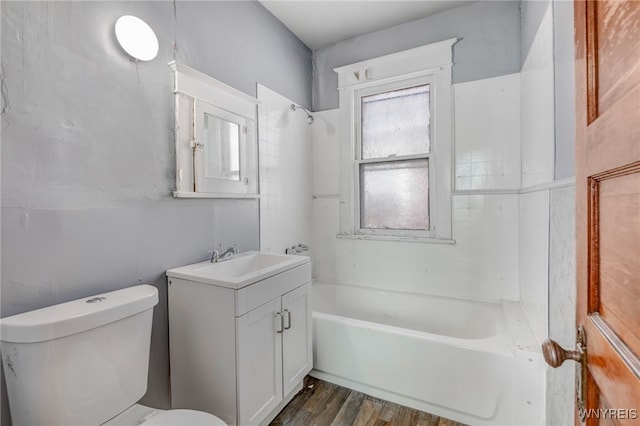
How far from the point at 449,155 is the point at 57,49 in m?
2.38

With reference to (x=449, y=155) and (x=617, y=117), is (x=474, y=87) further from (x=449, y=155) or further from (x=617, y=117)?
(x=617, y=117)

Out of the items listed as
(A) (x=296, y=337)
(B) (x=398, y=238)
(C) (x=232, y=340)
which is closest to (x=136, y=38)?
(C) (x=232, y=340)

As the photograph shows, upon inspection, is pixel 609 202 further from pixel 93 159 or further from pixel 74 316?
pixel 93 159

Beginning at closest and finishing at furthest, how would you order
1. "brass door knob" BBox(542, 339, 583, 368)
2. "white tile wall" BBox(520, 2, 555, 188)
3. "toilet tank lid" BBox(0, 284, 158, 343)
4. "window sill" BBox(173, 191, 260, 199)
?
1. "brass door knob" BBox(542, 339, 583, 368)
2. "toilet tank lid" BBox(0, 284, 158, 343)
3. "white tile wall" BBox(520, 2, 555, 188)
4. "window sill" BBox(173, 191, 260, 199)

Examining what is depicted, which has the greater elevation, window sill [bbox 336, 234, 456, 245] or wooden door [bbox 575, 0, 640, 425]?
wooden door [bbox 575, 0, 640, 425]

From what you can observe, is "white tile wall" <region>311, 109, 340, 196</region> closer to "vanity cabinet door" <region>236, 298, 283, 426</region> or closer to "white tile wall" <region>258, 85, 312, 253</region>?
"white tile wall" <region>258, 85, 312, 253</region>

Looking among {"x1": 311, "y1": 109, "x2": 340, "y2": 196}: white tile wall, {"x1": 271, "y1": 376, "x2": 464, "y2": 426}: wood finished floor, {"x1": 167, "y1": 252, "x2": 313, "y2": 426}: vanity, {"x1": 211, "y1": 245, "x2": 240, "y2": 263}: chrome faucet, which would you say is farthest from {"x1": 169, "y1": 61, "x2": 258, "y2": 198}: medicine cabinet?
{"x1": 271, "y1": 376, "x2": 464, "y2": 426}: wood finished floor

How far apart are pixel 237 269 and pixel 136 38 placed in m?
1.29

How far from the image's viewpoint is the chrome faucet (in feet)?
5.48

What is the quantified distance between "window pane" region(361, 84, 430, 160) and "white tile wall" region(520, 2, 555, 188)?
27.5 inches

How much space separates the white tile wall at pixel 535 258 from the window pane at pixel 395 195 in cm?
71

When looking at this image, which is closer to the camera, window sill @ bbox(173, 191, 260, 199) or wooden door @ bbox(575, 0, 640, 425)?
wooden door @ bbox(575, 0, 640, 425)

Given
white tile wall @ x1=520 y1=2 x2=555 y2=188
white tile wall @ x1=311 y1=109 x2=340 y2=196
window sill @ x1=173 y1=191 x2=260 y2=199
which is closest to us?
white tile wall @ x1=520 y1=2 x2=555 y2=188

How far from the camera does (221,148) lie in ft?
5.84
